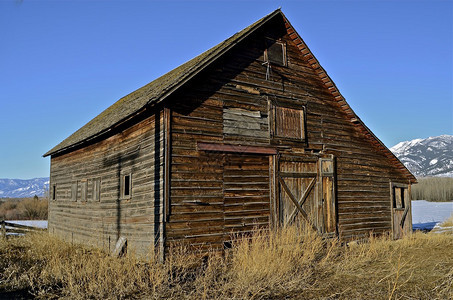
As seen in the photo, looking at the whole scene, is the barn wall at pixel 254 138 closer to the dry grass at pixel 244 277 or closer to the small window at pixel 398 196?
the small window at pixel 398 196

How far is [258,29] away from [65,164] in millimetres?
11048

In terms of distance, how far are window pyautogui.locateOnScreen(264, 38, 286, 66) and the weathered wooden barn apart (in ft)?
0.17

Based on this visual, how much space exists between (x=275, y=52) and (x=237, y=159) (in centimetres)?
423

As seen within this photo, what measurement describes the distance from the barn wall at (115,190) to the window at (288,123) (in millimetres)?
4047

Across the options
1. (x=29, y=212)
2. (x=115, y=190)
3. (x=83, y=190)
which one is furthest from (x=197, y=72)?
(x=29, y=212)

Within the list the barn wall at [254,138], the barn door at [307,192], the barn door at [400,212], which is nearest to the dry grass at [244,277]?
the barn wall at [254,138]

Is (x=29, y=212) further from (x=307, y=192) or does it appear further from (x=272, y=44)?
(x=272, y=44)

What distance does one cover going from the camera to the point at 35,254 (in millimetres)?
10805

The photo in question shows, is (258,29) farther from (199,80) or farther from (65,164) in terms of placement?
(65,164)

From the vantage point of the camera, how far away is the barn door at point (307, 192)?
1238 cm

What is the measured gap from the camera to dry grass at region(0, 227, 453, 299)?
23.7ft

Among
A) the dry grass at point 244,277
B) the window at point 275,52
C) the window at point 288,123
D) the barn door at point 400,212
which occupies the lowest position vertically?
the dry grass at point 244,277

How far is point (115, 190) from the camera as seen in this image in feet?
41.7

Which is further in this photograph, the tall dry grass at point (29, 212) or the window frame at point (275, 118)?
the tall dry grass at point (29, 212)
